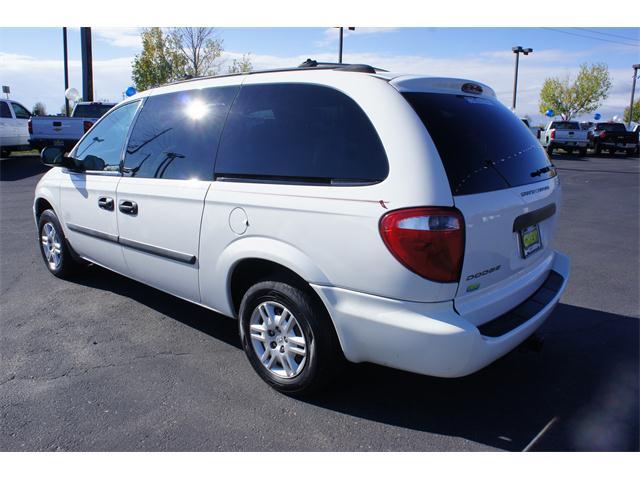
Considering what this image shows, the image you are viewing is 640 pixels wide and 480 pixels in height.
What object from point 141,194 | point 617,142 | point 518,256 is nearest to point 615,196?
point 518,256

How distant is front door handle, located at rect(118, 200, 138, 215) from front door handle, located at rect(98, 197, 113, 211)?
0.18 metres

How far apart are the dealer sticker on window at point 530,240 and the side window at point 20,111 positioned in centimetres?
1865

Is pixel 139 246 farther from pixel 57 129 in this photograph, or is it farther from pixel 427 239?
pixel 57 129

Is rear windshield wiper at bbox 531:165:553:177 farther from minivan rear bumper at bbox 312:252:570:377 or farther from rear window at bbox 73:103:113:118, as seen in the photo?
rear window at bbox 73:103:113:118

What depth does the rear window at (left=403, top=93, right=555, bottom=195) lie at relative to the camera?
99.8 inches

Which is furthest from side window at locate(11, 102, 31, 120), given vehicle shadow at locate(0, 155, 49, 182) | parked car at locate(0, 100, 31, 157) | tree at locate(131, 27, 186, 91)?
tree at locate(131, 27, 186, 91)

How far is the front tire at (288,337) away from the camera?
9.16 feet

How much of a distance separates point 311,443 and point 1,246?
5.84m

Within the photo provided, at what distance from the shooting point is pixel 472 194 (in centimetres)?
249

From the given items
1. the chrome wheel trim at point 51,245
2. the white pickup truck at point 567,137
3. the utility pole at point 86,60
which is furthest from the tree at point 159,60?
the chrome wheel trim at point 51,245

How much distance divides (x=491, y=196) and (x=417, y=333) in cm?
82

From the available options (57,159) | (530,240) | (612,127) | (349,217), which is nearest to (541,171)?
(530,240)

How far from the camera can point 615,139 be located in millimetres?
27594

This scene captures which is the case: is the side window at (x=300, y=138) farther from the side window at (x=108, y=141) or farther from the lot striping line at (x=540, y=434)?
the lot striping line at (x=540, y=434)
